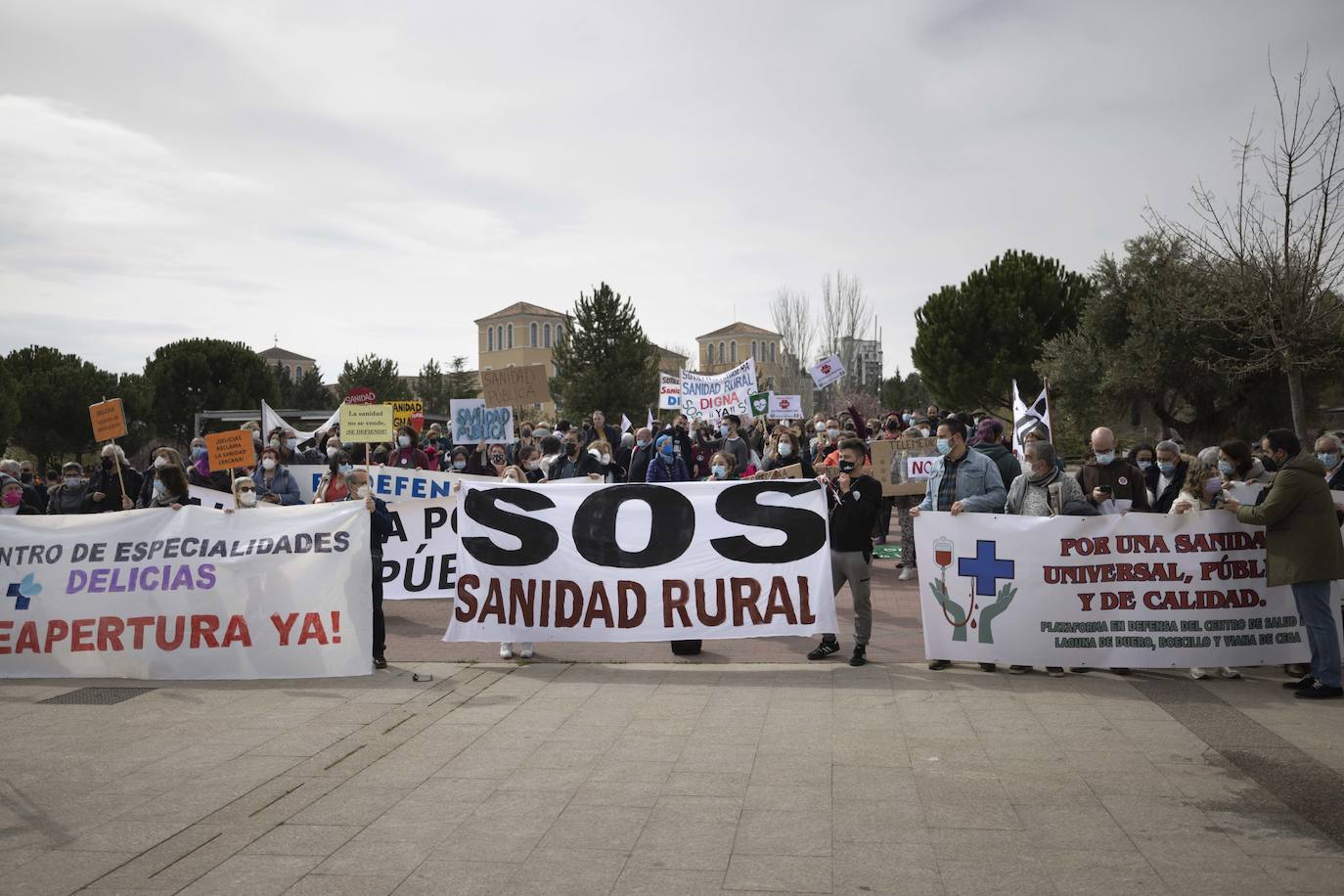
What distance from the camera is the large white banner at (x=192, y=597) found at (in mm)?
8250

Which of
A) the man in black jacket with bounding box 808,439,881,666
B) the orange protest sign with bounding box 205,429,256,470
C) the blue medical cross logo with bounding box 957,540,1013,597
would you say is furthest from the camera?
the orange protest sign with bounding box 205,429,256,470

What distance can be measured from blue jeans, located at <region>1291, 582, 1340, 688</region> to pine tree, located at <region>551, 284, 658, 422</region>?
58.2m

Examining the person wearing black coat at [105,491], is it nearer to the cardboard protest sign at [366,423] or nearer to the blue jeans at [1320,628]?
the cardboard protest sign at [366,423]

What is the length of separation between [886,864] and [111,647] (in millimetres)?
6661

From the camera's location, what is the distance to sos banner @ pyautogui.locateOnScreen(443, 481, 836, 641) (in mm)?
8547

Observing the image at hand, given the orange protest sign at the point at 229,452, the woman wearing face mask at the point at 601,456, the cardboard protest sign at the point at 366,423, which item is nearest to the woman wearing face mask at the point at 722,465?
the woman wearing face mask at the point at 601,456

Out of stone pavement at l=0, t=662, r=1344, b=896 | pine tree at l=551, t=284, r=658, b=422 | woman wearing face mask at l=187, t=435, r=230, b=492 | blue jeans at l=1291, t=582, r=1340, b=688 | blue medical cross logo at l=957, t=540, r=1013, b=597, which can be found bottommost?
stone pavement at l=0, t=662, r=1344, b=896

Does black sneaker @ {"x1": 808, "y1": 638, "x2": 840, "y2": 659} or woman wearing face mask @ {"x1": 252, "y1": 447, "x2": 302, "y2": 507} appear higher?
woman wearing face mask @ {"x1": 252, "y1": 447, "x2": 302, "y2": 507}

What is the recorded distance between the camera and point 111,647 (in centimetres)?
845

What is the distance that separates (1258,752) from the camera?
596 cm

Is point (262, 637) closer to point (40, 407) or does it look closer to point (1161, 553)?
point (1161, 553)

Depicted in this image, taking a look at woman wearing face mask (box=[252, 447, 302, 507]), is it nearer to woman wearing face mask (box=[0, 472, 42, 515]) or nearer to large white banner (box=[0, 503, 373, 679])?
woman wearing face mask (box=[0, 472, 42, 515])

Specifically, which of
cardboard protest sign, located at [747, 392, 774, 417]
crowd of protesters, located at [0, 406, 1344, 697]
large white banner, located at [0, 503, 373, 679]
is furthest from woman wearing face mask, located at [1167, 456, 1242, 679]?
cardboard protest sign, located at [747, 392, 774, 417]

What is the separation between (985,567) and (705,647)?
2503mm
